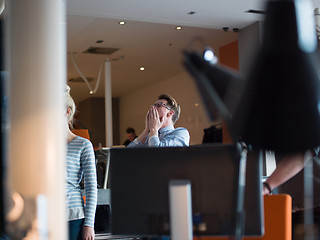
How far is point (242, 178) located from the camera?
1.74 m

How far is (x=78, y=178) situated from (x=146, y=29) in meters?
7.23

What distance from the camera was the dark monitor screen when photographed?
1785 mm

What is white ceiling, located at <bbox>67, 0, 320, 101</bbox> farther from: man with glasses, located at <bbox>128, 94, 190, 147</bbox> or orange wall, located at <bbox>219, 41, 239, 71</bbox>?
man with glasses, located at <bbox>128, 94, 190, 147</bbox>

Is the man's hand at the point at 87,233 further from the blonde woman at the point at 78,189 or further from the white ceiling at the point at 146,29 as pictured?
the white ceiling at the point at 146,29

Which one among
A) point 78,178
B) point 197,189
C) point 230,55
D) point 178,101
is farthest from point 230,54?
point 197,189

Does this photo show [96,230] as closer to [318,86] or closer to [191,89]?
[318,86]

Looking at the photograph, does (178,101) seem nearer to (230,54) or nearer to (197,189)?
(230,54)

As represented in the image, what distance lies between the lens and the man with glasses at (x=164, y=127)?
356 centimetres

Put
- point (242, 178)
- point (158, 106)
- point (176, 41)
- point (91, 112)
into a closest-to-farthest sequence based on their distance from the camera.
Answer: point (242, 178) → point (158, 106) → point (176, 41) → point (91, 112)

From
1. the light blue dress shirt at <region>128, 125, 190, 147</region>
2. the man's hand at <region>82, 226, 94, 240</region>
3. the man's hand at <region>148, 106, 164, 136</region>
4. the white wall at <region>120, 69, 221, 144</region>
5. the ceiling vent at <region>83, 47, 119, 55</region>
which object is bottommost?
the man's hand at <region>82, 226, 94, 240</region>

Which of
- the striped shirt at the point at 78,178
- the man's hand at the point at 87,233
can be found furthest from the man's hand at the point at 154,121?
the man's hand at the point at 87,233

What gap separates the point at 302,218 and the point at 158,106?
1.32 meters

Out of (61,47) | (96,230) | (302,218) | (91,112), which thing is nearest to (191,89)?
(91,112)

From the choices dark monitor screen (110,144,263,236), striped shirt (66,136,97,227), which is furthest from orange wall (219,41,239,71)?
dark monitor screen (110,144,263,236)
